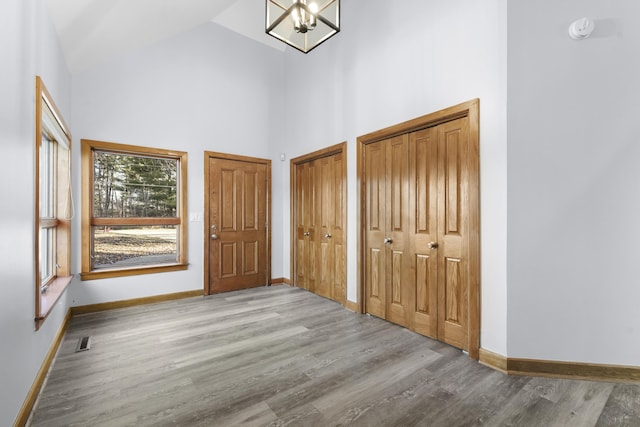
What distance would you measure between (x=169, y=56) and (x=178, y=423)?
14.0 ft

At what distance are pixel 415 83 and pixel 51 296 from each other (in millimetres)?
3700

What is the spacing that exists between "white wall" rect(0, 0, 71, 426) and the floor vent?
1.63ft

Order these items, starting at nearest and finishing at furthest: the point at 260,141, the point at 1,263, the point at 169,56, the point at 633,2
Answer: the point at 1,263
the point at 633,2
the point at 169,56
the point at 260,141

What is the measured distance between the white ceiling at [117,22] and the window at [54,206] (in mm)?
744

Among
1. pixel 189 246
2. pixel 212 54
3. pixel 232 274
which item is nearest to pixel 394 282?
pixel 232 274

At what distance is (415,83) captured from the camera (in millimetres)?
2914

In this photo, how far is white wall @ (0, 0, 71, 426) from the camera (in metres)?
1.46

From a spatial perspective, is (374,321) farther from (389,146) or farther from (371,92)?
(371,92)

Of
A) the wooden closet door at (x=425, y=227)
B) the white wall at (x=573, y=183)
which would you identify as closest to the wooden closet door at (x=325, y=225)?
the wooden closet door at (x=425, y=227)

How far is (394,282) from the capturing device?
3221 millimetres

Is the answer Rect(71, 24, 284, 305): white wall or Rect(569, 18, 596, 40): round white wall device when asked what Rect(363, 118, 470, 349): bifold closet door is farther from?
Rect(71, 24, 284, 305): white wall

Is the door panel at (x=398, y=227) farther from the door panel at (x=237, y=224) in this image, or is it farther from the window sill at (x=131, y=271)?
the window sill at (x=131, y=271)

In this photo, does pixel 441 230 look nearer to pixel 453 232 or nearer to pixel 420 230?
pixel 453 232

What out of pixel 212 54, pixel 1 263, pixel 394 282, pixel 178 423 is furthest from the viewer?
pixel 212 54
